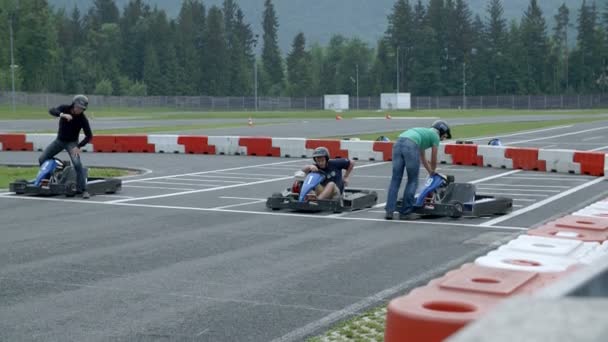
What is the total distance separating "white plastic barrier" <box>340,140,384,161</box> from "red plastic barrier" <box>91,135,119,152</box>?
804 centimetres

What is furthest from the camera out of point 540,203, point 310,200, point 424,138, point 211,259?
point 540,203

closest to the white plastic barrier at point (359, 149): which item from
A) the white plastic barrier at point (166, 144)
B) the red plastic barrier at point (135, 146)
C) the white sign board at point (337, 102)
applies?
the white plastic barrier at point (166, 144)

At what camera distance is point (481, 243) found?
10.4 m

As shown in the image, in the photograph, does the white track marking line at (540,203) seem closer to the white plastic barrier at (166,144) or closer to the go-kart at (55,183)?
the go-kart at (55,183)

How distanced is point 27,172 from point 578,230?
15.7 m

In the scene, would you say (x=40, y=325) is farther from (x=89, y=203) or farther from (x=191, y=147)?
(x=191, y=147)

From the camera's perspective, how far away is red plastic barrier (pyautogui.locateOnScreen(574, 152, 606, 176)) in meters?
19.7

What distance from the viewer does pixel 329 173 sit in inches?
539

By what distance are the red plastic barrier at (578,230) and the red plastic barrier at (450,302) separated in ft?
7.59

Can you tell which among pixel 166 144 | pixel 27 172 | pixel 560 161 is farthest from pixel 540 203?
pixel 166 144

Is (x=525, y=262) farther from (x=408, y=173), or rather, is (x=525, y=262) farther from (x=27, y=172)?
(x=27, y=172)

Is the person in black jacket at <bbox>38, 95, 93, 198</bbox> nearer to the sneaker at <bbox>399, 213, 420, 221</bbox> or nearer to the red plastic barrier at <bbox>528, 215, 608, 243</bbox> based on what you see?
the sneaker at <bbox>399, 213, 420, 221</bbox>

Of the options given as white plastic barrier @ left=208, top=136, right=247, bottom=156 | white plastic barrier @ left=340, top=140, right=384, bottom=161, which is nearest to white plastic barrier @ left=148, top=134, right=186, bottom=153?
white plastic barrier @ left=208, top=136, right=247, bottom=156

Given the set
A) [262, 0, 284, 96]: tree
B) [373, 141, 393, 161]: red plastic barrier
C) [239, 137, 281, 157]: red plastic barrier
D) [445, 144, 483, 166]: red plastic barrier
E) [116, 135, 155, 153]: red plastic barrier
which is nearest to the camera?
[445, 144, 483, 166]: red plastic barrier
